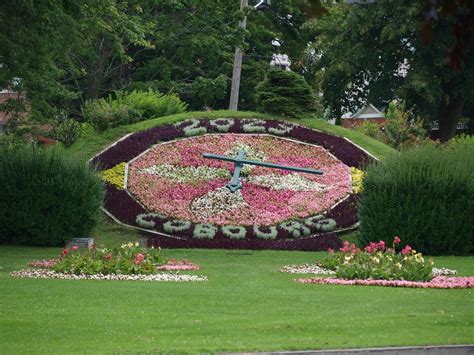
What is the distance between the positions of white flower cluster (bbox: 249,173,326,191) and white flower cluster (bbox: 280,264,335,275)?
806 cm

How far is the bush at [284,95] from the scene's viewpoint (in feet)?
108

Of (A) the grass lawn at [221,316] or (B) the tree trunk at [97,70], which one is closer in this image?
(A) the grass lawn at [221,316]

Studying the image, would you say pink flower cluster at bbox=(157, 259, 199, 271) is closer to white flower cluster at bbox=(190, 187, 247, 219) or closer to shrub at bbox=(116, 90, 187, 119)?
white flower cluster at bbox=(190, 187, 247, 219)

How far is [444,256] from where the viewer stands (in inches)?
941

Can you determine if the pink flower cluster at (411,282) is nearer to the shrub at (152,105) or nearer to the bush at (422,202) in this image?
the bush at (422,202)

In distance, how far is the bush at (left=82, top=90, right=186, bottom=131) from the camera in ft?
102

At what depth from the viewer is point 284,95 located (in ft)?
109

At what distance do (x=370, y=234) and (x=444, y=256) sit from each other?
5.81 ft

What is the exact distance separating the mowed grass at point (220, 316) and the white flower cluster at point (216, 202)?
9.76 m

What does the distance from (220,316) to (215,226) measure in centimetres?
1431

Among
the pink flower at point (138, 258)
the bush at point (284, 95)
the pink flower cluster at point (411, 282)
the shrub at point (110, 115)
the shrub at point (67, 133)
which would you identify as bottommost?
the pink flower at point (138, 258)

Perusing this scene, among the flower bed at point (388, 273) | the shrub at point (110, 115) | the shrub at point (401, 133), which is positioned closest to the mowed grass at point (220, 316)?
the flower bed at point (388, 273)

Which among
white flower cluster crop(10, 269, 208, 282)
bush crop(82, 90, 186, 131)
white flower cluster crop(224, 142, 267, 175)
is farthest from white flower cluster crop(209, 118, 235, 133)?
white flower cluster crop(10, 269, 208, 282)

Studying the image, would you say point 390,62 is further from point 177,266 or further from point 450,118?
point 177,266
